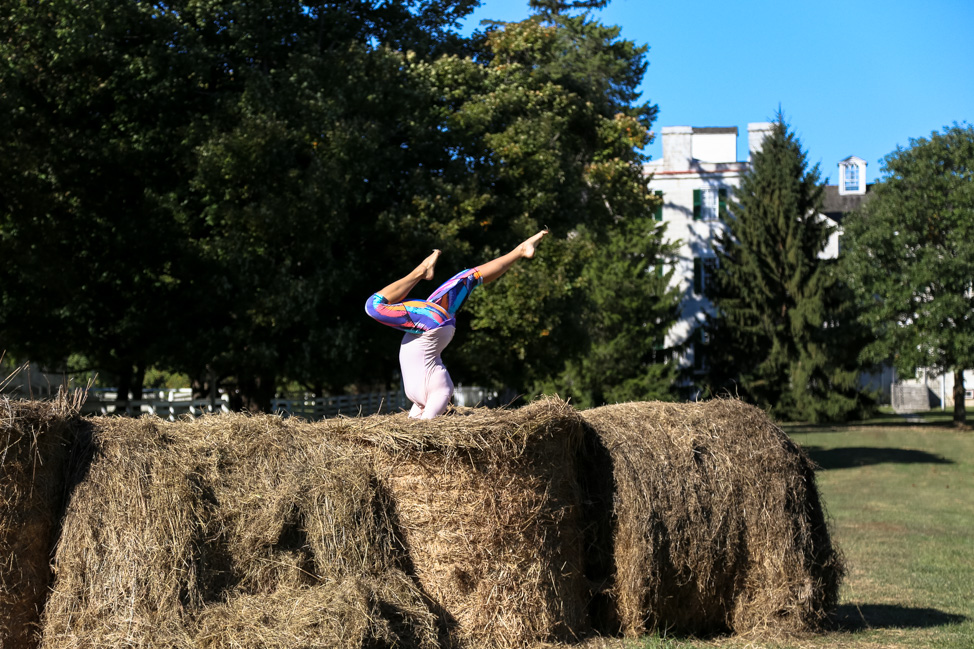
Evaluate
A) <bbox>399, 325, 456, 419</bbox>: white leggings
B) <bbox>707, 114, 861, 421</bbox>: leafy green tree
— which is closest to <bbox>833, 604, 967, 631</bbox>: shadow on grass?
<bbox>399, 325, 456, 419</bbox>: white leggings

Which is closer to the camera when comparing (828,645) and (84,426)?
(84,426)

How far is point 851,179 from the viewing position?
70188mm

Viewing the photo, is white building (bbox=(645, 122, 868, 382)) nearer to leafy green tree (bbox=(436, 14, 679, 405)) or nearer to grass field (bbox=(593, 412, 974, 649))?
leafy green tree (bbox=(436, 14, 679, 405))

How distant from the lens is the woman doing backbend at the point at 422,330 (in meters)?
6.95

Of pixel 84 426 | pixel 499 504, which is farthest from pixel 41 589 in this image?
pixel 499 504

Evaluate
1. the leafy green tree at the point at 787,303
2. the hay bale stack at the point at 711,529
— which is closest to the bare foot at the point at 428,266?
the hay bale stack at the point at 711,529

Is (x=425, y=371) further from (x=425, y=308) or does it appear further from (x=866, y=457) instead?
(x=866, y=457)

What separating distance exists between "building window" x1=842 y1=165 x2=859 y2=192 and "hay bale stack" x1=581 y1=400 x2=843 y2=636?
68124 mm

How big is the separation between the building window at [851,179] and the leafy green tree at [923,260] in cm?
3058

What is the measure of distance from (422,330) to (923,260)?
36247 mm

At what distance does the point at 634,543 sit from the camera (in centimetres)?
678

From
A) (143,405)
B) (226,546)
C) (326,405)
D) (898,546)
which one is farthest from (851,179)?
(226,546)

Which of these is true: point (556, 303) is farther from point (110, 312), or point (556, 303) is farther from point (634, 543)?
point (634, 543)

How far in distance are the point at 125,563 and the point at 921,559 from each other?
32.4ft
